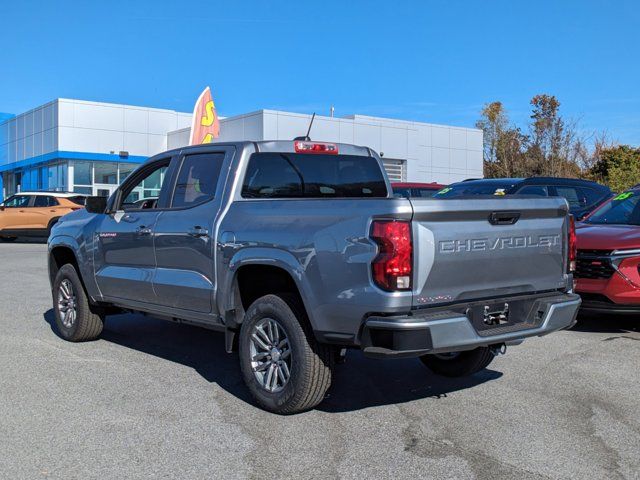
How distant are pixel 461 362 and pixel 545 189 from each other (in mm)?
6569

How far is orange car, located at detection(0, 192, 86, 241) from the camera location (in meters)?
23.4

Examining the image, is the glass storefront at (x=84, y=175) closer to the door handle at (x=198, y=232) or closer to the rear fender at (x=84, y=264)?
the rear fender at (x=84, y=264)

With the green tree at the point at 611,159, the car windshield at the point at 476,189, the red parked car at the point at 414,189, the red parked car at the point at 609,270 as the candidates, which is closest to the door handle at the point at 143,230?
the red parked car at the point at 609,270

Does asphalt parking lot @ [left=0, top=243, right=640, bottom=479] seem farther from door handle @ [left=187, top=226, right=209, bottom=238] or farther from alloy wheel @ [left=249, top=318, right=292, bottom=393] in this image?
door handle @ [left=187, top=226, right=209, bottom=238]

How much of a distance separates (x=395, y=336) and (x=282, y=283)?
126 centimetres

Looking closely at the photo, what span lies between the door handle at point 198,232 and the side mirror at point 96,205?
1685mm

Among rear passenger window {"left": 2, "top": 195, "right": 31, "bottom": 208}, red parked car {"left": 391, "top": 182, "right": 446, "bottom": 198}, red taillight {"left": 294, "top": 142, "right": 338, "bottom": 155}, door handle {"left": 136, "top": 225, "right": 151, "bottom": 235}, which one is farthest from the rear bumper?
rear passenger window {"left": 2, "top": 195, "right": 31, "bottom": 208}

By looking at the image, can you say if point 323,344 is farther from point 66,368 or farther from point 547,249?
point 66,368

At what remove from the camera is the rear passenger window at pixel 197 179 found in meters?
5.74

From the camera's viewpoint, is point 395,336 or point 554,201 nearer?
point 395,336

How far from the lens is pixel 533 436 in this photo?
→ 4.55m

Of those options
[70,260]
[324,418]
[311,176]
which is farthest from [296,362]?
[70,260]

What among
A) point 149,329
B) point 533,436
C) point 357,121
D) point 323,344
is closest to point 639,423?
point 533,436

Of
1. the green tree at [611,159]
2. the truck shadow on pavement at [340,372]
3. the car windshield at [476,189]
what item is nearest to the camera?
the truck shadow on pavement at [340,372]
